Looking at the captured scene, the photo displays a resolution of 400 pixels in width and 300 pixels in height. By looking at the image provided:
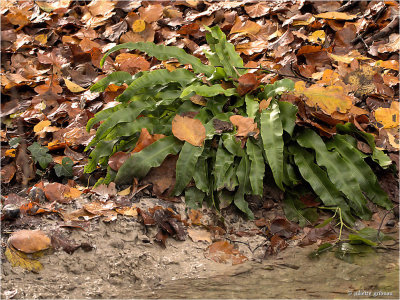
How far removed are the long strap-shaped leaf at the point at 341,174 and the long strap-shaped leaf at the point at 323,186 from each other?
0.14 feet

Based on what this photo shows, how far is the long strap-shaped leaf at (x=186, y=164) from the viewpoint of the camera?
2.63 meters

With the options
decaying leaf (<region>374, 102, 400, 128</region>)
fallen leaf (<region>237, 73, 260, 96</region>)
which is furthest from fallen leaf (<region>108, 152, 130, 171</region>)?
decaying leaf (<region>374, 102, 400, 128</region>)

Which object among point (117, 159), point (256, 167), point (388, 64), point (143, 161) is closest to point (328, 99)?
point (256, 167)

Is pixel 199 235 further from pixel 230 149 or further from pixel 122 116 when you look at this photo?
pixel 122 116

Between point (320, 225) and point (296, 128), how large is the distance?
0.62m

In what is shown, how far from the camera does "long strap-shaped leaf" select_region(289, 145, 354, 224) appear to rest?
2.70 m

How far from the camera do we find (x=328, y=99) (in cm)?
281

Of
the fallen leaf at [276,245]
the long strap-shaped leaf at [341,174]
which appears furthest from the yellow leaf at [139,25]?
the fallen leaf at [276,245]

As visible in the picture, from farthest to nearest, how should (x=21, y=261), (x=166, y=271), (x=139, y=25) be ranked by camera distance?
(x=139, y=25) → (x=166, y=271) → (x=21, y=261)

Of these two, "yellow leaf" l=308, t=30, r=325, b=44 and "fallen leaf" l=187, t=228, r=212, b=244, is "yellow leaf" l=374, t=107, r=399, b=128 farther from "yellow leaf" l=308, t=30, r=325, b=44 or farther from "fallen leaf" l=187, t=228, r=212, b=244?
"fallen leaf" l=187, t=228, r=212, b=244

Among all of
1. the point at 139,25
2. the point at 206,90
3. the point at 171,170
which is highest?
the point at 206,90

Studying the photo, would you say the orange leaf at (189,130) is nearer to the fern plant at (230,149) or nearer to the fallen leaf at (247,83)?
the fern plant at (230,149)

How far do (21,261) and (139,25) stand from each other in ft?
9.55

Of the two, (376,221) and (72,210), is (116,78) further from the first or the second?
(376,221)
